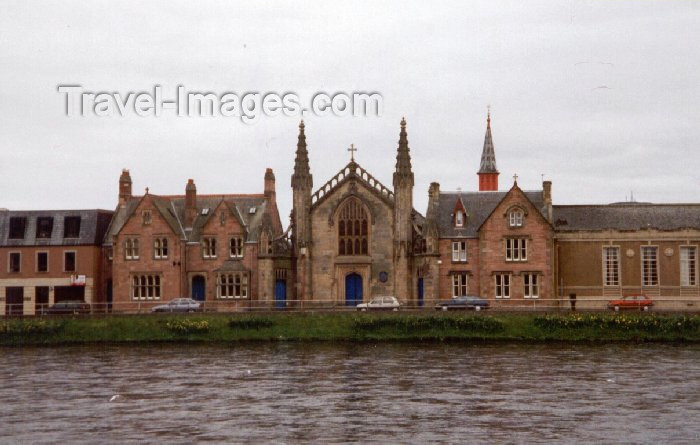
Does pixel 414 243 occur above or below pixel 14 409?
above

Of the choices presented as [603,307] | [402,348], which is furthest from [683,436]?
[603,307]

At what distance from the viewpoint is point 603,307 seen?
80.6 meters

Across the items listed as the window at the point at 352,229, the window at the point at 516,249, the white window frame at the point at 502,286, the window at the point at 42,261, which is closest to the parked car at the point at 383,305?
the window at the point at 352,229

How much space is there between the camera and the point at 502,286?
8475cm

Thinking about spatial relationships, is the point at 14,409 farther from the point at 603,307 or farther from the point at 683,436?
the point at 603,307

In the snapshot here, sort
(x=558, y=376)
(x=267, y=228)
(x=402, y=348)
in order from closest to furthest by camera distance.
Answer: (x=558, y=376) < (x=402, y=348) < (x=267, y=228)

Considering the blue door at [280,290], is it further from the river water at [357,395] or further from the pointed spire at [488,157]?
the pointed spire at [488,157]

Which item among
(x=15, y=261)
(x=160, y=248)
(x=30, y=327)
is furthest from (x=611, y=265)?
(x=15, y=261)

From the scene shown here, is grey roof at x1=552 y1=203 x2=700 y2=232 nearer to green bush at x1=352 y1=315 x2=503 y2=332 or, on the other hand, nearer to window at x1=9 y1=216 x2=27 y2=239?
green bush at x1=352 y1=315 x2=503 y2=332

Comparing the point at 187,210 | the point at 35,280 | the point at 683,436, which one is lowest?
the point at 683,436

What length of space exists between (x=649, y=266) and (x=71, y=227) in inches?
1914

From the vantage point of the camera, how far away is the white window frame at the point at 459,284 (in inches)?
3369

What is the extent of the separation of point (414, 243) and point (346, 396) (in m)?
40.9

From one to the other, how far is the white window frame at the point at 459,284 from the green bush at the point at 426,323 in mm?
12775
